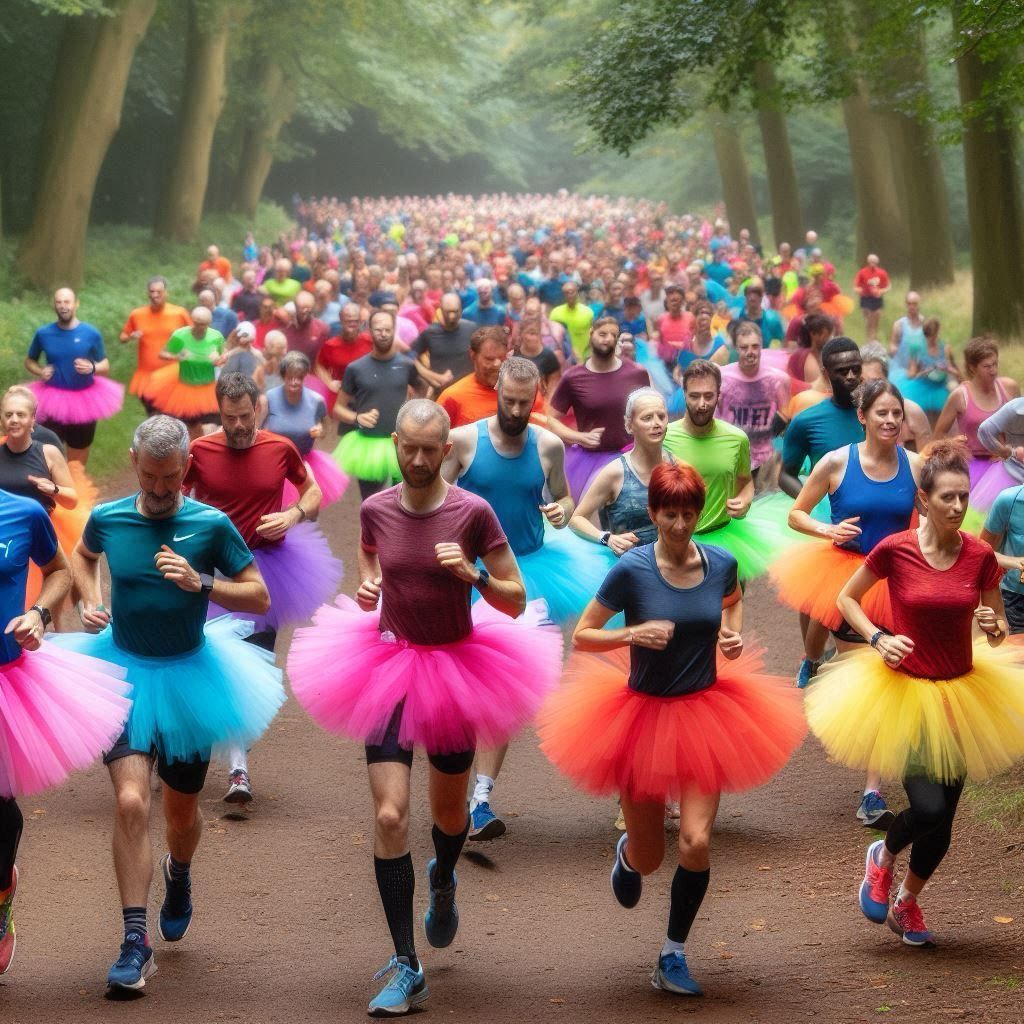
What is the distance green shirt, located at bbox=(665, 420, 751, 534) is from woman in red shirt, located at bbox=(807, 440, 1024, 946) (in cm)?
260

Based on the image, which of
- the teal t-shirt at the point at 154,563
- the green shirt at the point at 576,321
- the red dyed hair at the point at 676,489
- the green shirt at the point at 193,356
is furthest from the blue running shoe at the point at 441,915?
the green shirt at the point at 576,321

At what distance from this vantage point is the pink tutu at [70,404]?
653 inches

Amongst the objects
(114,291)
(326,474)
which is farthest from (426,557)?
(114,291)

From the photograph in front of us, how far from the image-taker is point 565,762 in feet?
23.8

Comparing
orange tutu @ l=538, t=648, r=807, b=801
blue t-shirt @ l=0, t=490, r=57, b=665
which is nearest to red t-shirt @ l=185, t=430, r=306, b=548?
blue t-shirt @ l=0, t=490, r=57, b=665

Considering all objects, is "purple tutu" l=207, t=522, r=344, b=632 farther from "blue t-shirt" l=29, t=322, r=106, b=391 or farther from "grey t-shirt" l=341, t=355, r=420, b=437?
"blue t-shirt" l=29, t=322, r=106, b=391

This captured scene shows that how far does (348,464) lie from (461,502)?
7.60 m

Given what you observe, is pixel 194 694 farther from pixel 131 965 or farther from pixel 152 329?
pixel 152 329

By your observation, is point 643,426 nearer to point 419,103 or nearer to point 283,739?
point 283,739

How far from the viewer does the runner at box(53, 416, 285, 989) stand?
7.01 m

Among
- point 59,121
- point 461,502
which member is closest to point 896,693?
point 461,502

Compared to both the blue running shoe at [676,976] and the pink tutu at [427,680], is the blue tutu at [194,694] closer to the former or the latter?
the pink tutu at [427,680]

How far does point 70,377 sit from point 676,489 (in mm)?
10959

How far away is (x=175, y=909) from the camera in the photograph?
7.71 m
